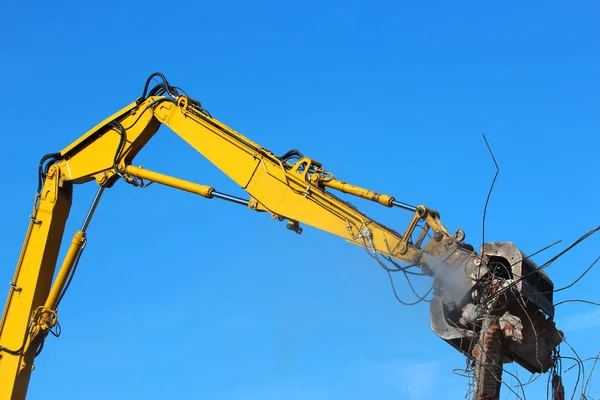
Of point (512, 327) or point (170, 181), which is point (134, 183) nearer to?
point (170, 181)

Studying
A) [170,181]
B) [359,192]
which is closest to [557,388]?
[359,192]

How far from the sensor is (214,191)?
38.4 ft

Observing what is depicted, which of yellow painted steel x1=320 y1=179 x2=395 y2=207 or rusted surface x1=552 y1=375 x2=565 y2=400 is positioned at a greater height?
yellow painted steel x1=320 y1=179 x2=395 y2=207

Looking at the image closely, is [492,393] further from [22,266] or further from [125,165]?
[22,266]

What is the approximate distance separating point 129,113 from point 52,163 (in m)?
1.48

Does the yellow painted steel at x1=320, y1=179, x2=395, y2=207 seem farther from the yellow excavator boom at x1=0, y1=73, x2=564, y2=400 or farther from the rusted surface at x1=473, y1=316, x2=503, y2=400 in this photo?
the rusted surface at x1=473, y1=316, x2=503, y2=400

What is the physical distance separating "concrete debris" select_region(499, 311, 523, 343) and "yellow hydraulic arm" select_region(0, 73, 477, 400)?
1.57 m

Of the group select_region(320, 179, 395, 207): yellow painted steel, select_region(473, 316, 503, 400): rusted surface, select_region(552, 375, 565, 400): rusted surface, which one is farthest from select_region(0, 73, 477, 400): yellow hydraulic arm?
select_region(552, 375, 565, 400): rusted surface

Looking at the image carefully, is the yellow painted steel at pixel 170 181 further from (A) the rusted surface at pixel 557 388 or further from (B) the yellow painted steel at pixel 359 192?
(A) the rusted surface at pixel 557 388

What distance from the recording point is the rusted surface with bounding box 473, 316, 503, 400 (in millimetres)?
9148

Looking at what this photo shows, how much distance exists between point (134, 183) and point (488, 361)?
5.67 metres

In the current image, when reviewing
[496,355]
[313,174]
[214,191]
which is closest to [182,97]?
[214,191]

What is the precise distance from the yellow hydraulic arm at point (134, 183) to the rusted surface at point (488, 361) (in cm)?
150

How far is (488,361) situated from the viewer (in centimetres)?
927
